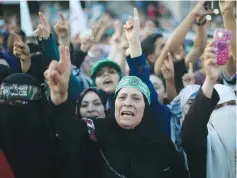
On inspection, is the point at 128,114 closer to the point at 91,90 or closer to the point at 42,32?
the point at 91,90

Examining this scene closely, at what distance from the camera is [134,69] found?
323cm

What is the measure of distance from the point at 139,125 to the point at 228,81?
4.61 feet

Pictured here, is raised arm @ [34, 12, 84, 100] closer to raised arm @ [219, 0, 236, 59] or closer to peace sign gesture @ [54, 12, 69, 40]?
peace sign gesture @ [54, 12, 69, 40]

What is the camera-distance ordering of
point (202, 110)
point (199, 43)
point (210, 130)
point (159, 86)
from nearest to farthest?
point (202, 110)
point (210, 130)
point (159, 86)
point (199, 43)

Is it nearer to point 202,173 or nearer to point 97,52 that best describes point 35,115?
point 202,173

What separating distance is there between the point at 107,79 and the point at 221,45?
5.21 ft

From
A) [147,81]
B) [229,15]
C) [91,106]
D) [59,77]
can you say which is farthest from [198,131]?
[229,15]

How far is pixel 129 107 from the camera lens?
2936 mm

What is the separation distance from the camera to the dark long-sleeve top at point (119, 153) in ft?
9.23

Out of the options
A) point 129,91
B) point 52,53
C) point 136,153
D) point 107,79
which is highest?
point 52,53

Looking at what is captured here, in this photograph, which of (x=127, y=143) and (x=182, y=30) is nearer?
(x=127, y=143)

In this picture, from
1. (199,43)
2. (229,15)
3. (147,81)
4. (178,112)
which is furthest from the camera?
(199,43)

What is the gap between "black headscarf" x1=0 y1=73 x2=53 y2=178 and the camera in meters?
2.87

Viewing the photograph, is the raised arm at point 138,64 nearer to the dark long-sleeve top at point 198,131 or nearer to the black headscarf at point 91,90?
the dark long-sleeve top at point 198,131
